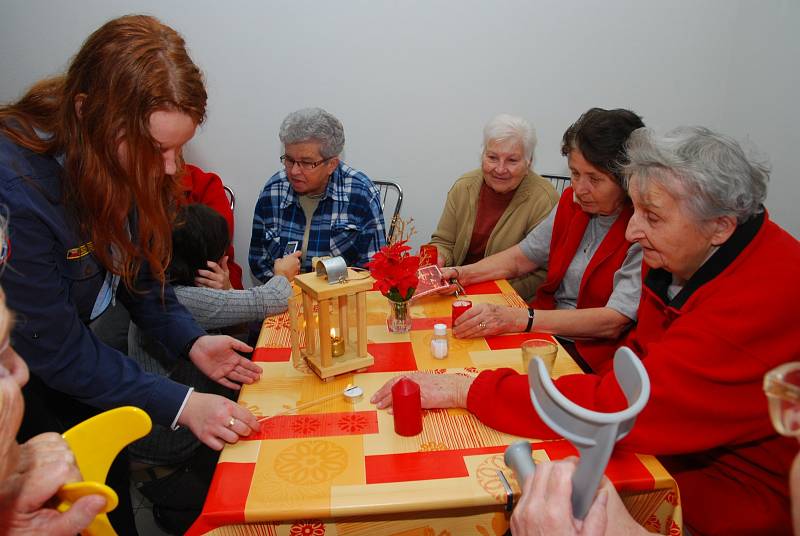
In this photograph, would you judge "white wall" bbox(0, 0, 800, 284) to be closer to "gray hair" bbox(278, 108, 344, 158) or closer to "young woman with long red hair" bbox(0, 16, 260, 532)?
"gray hair" bbox(278, 108, 344, 158)

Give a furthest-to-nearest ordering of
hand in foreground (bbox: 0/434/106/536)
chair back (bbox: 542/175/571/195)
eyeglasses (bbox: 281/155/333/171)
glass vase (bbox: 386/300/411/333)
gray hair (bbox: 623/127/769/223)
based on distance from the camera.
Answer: chair back (bbox: 542/175/571/195) → eyeglasses (bbox: 281/155/333/171) → glass vase (bbox: 386/300/411/333) → gray hair (bbox: 623/127/769/223) → hand in foreground (bbox: 0/434/106/536)

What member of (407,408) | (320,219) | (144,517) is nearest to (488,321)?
(407,408)

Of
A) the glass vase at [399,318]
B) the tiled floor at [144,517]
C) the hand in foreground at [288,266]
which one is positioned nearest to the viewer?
the glass vase at [399,318]

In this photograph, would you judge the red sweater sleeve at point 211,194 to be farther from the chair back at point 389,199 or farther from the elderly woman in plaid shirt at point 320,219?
the chair back at point 389,199

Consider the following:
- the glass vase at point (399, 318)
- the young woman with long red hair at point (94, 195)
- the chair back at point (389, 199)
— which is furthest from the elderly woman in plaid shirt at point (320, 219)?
the young woman with long red hair at point (94, 195)

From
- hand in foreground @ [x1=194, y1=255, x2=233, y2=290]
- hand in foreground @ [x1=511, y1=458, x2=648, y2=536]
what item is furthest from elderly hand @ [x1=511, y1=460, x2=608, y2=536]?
hand in foreground @ [x1=194, y1=255, x2=233, y2=290]

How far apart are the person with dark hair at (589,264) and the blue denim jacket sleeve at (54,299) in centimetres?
98

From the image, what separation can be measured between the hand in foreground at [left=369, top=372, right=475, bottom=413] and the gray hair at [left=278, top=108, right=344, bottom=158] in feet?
5.63

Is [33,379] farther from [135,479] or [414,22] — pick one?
[414,22]

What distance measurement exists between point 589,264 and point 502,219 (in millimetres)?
859

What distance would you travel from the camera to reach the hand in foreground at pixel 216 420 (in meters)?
1.36

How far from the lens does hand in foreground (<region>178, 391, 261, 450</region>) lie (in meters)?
1.36

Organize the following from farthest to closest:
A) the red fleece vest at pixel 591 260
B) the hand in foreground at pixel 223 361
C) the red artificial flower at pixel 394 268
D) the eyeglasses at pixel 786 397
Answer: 1. the red fleece vest at pixel 591 260
2. the red artificial flower at pixel 394 268
3. the hand in foreground at pixel 223 361
4. the eyeglasses at pixel 786 397

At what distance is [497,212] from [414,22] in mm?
1347
